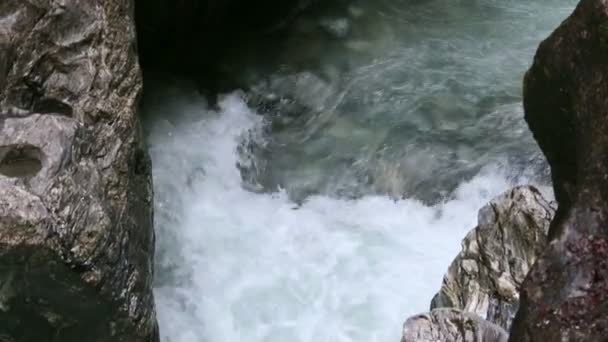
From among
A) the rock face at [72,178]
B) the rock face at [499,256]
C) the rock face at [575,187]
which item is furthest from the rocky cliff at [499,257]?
the rock face at [72,178]

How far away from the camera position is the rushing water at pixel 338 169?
5.87 m

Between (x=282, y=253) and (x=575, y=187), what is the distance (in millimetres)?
3259

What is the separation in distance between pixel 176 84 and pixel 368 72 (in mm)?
1819

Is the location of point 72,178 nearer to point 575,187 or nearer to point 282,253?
point 282,253

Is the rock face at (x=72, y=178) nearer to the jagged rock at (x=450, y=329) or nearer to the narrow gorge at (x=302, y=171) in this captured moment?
the narrow gorge at (x=302, y=171)

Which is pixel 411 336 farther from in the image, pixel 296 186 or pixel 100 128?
pixel 296 186

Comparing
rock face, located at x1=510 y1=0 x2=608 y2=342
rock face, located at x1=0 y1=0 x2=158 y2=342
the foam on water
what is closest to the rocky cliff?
the foam on water

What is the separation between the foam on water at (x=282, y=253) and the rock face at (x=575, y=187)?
7.74ft

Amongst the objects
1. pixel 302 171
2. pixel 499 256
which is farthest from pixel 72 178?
pixel 302 171

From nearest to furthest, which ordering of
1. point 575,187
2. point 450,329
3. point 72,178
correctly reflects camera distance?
point 575,187 → point 450,329 → point 72,178

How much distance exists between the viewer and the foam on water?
5.72 meters

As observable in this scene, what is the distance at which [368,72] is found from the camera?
8.15 metres

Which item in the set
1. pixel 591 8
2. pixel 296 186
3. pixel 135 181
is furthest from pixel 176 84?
pixel 591 8

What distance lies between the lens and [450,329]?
4.15 meters
